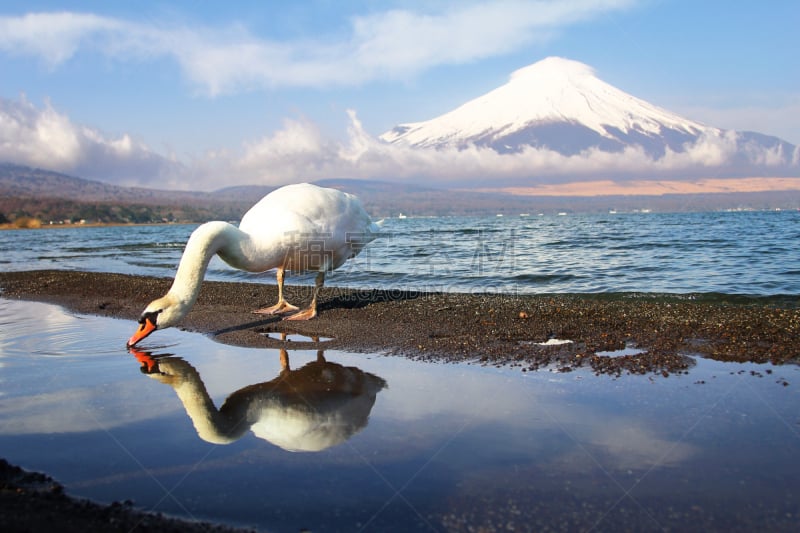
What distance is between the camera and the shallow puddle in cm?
333

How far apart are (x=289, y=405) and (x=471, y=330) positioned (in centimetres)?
418

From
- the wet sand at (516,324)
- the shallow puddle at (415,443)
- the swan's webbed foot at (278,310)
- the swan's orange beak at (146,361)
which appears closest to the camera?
the shallow puddle at (415,443)

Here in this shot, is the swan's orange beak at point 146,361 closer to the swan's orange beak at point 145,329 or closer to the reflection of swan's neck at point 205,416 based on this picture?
the swan's orange beak at point 145,329

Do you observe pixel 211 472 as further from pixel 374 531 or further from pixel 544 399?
pixel 544 399

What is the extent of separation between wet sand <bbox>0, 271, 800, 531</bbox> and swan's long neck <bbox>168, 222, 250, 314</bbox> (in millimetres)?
1109

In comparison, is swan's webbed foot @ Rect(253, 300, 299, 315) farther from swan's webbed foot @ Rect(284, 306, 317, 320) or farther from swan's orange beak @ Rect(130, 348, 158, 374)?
swan's orange beak @ Rect(130, 348, 158, 374)

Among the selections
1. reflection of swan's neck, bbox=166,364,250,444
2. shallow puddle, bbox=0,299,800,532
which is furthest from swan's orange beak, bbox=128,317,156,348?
reflection of swan's neck, bbox=166,364,250,444

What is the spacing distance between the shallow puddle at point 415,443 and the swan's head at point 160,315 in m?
0.72

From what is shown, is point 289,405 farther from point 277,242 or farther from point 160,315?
point 277,242

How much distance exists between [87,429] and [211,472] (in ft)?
5.02

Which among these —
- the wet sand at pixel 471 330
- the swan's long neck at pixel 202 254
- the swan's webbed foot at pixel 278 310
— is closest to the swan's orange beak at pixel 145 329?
the swan's long neck at pixel 202 254

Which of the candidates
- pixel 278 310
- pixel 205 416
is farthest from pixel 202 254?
pixel 205 416

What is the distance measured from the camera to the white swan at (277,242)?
7660mm

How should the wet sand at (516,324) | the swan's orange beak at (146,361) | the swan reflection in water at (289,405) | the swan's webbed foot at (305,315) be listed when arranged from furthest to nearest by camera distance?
the swan's webbed foot at (305,315)
the wet sand at (516,324)
the swan's orange beak at (146,361)
the swan reflection in water at (289,405)
